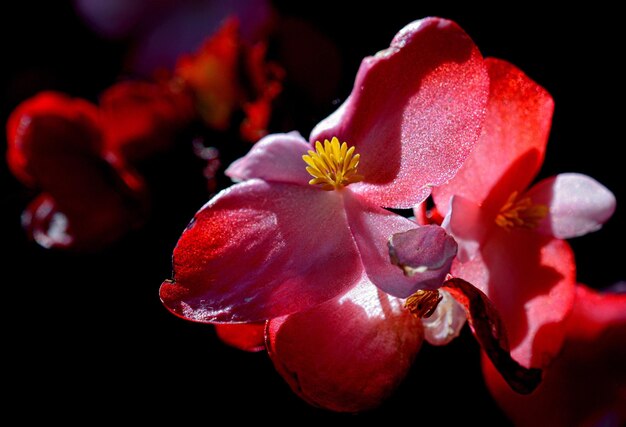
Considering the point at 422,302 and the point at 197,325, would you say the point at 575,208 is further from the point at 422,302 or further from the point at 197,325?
the point at 197,325

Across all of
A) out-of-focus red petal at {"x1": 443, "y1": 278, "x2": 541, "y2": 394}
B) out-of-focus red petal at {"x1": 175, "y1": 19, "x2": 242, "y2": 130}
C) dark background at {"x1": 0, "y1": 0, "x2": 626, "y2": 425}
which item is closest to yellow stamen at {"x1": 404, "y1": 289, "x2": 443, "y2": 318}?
out-of-focus red petal at {"x1": 443, "y1": 278, "x2": 541, "y2": 394}

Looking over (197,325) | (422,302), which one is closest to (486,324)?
(422,302)

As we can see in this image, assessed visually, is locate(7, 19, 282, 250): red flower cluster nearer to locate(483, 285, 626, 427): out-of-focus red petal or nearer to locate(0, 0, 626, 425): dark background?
locate(0, 0, 626, 425): dark background

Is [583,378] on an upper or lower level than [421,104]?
lower

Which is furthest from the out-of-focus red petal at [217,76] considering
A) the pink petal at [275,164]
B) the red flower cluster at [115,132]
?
the pink petal at [275,164]

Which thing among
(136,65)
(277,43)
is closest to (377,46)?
(277,43)

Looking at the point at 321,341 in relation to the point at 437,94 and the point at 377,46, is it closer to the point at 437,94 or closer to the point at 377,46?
the point at 437,94
